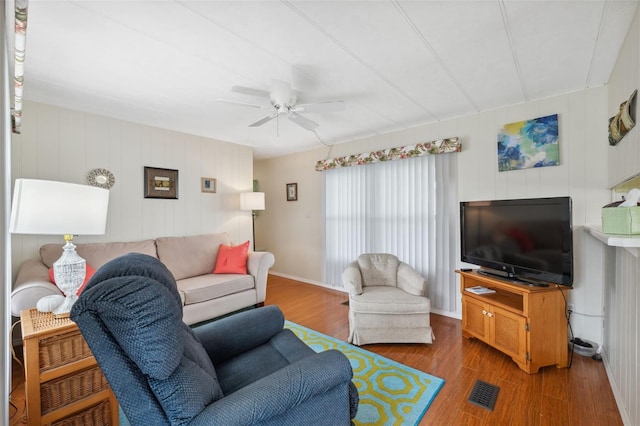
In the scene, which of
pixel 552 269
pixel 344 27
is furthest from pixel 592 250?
pixel 344 27

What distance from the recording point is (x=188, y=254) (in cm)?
339

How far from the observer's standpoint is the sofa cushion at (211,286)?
2836 mm

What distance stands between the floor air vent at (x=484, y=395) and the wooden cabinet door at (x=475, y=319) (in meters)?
0.56

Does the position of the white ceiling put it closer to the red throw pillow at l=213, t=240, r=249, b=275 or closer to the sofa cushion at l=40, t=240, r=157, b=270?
the sofa cushion at l=40, t=240, r=157, b=270

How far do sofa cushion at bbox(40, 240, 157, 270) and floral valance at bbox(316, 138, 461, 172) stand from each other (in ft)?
8.78

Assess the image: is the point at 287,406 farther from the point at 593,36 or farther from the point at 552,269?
the point at 593,36

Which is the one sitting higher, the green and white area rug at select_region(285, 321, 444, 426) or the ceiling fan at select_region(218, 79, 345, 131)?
the ceiling fan at select_region(218, 79, 345, 131)

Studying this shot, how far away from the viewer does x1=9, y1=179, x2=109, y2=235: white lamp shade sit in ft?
4.53

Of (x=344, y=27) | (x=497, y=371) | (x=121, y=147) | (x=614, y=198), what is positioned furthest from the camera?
(x=121, y=147)

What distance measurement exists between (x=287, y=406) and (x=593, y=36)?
2732 mm

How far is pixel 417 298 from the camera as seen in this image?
8.45ft

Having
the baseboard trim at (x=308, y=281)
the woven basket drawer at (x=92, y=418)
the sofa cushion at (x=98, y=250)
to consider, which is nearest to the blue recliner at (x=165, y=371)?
the woven basket drawer at (x=92, y=418)

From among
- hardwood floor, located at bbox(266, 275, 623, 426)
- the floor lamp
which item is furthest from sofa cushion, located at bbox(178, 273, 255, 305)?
the floor lamp

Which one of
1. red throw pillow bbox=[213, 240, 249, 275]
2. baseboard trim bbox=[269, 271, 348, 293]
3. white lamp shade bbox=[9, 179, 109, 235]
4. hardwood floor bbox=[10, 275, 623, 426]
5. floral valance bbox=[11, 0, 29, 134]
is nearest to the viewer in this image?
floral valance bbox=[11, 0, 29, 134]
